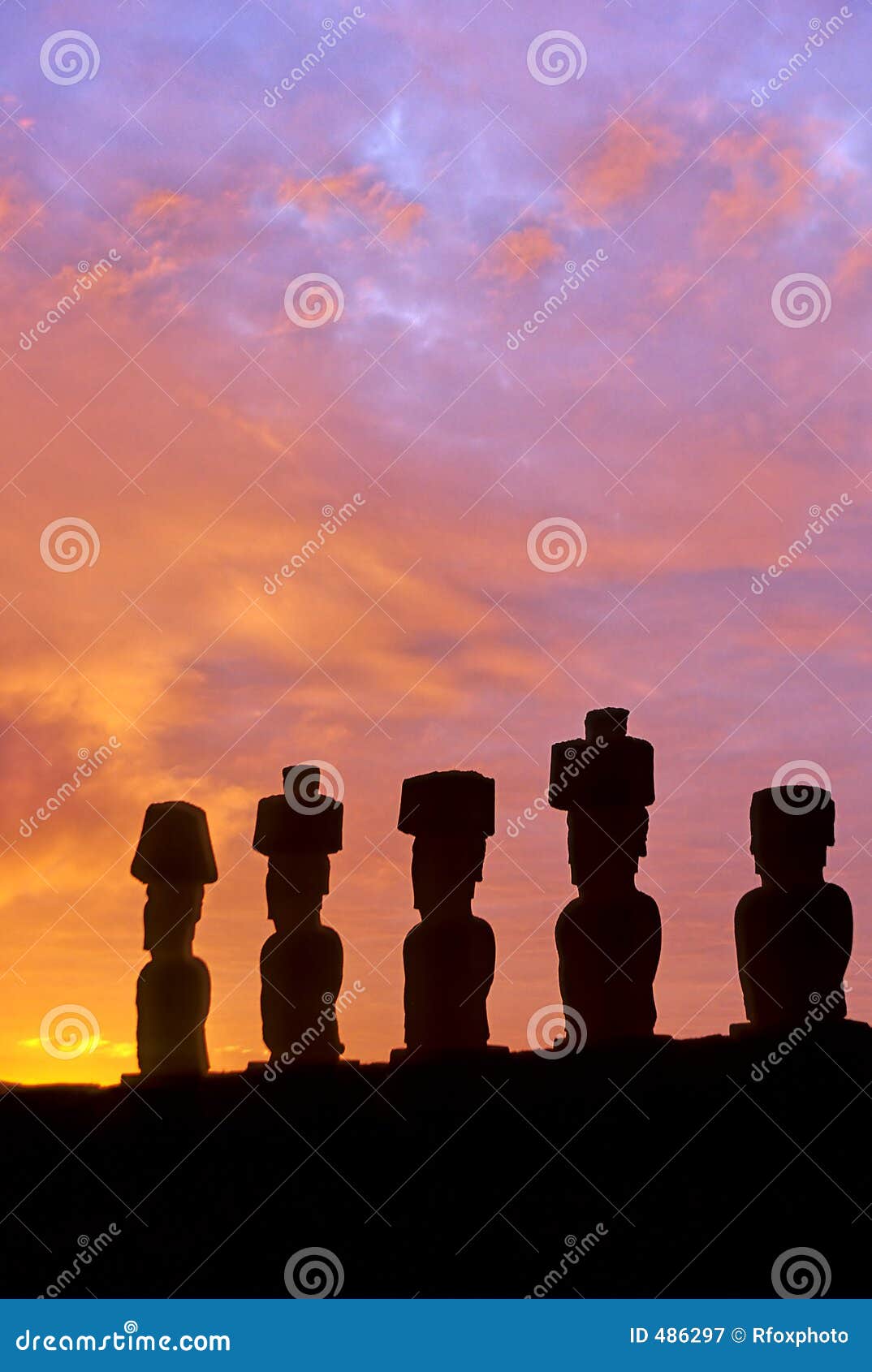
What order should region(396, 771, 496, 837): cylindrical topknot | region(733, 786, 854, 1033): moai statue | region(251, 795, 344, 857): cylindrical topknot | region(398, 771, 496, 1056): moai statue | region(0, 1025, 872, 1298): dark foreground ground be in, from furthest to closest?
region(251, 795, 344, 857): cylindrical topknot → region(396, 771, 496, 837): cylindrical topknot → region(398, 771, 496, 1056): moai statue → region(733, 786, 854, 1033): moai statue → region(0, 1025, 872, 1298): dark foreground ground

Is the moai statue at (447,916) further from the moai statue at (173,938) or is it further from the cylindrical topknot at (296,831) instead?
the moai statue at (173,938)

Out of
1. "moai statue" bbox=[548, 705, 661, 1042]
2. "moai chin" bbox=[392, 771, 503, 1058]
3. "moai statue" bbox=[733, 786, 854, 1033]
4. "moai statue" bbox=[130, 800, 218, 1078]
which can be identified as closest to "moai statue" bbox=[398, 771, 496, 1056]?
"moai chin" bbox=[392, 771, 503, 1058]

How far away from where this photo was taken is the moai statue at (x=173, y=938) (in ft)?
59.8

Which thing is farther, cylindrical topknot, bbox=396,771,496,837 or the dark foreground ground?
cylindrical topknot, bbox=396,771,496,837

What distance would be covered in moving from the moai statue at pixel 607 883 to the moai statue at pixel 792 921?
1.03 m

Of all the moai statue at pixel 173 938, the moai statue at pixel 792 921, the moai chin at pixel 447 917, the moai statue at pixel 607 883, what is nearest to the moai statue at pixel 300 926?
the moai statue at pixel 173 938

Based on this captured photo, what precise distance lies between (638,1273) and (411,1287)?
188 centimetres

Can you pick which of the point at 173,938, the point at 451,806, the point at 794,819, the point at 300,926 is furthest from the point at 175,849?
the point at 794,819

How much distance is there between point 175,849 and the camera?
1886 centimetres

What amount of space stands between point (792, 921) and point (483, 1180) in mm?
4503

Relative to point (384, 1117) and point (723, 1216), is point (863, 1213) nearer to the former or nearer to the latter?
point (723, 1216)

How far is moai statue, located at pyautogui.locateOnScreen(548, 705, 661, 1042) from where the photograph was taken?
55.7 feet

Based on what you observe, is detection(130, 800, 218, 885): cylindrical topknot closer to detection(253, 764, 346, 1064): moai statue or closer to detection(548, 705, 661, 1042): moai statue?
detection(253, 764, 346, 1064): moai statue

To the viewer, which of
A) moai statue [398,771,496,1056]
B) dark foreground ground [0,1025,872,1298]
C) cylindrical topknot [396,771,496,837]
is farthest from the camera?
cylindrical topknot [396,771,496,837]
